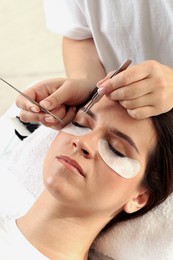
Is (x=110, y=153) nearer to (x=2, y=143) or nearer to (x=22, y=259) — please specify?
(x=22, y=259)

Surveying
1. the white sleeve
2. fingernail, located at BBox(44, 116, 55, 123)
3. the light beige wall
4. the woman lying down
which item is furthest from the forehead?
the light beige wall

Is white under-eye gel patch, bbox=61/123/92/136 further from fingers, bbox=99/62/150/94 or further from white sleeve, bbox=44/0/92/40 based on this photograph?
white sleeve, bbox=44/0/92/40

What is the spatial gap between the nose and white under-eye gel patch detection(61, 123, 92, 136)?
0.04m

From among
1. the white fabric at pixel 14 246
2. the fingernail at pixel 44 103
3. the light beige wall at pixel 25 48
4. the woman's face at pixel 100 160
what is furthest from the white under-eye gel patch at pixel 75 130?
the light beige wall at pixel 25 48

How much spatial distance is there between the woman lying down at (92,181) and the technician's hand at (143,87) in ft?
0.48

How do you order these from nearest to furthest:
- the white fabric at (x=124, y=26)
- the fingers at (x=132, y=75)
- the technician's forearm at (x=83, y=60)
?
A: 1. the fingers at (x=132, y=75)
2. the white fabric at (x=124, y=26)
3. the technician's forearm at (x=83, y=60)

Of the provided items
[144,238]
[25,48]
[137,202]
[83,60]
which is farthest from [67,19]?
[25,48]

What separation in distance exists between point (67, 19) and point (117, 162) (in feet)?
1.76

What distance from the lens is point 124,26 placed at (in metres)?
1.18

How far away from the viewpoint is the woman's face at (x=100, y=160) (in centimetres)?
101

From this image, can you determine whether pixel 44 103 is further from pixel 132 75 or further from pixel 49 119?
pixel 132 75

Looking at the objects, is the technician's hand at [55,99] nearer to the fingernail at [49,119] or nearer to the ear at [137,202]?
the fingernail at [49,119]

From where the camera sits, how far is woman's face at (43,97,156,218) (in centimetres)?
101

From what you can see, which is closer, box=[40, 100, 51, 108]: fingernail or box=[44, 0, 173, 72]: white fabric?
box=[40, 100, 51, 108]: fingernail
